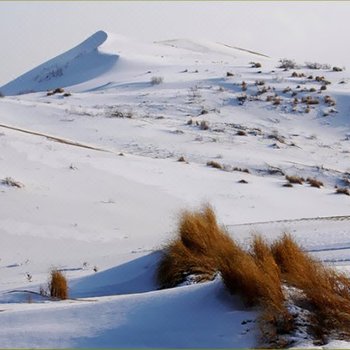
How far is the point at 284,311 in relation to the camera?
14.0 feet

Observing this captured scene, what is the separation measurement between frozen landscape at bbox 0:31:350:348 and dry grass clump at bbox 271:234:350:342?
0.41 feet

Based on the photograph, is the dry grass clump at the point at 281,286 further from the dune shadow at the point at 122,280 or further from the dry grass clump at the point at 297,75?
the dry grass clump at the point at 297,75

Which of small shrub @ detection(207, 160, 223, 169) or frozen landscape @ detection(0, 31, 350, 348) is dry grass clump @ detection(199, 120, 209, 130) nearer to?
frozen landscape @ detection(0, 31, 350, 348)

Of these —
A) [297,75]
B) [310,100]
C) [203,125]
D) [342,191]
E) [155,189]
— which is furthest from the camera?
[297,75]

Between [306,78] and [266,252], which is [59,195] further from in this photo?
[306,78]

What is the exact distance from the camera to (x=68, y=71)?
44.0 meters

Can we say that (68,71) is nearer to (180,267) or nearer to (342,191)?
(342,191)

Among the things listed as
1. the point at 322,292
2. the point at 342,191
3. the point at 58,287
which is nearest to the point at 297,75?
the point at 342,191

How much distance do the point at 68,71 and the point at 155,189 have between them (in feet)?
103

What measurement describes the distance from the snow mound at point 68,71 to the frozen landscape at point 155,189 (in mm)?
6859

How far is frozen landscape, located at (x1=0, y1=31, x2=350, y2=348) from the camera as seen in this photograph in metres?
4.56

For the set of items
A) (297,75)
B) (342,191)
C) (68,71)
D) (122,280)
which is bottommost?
(342,191)

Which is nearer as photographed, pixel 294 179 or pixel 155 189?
pixel 155 189

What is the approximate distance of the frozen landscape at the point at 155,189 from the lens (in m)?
4.56
